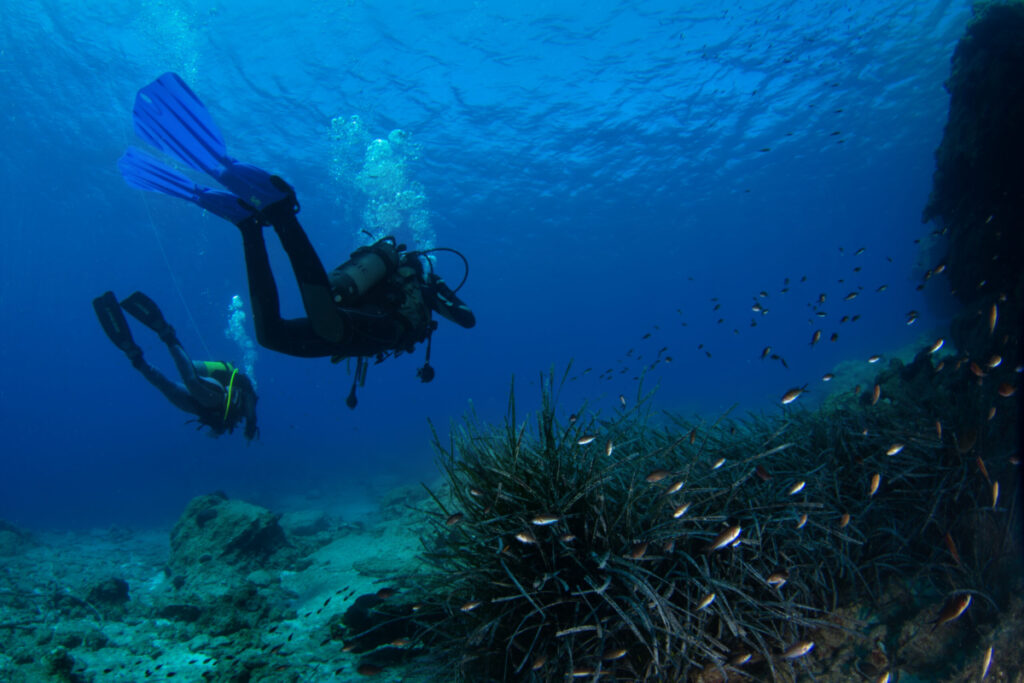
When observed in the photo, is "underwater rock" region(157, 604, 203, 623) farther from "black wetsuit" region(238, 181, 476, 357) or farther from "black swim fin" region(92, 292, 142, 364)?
"black swim fin" region(92, 292, 142, 364)

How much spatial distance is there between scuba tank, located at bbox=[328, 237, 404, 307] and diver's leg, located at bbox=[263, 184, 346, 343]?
168mm

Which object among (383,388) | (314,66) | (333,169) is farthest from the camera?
(383,388)

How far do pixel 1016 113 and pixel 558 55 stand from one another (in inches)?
788

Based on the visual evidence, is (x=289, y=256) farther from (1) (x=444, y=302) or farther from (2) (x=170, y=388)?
(2) (x=170, y=388)

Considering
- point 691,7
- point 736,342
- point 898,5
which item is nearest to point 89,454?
point 691,7

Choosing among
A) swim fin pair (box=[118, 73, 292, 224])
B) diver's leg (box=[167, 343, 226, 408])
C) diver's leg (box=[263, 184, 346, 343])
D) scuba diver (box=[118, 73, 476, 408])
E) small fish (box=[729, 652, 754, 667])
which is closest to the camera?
small fish (box=[729, 652, 754, 667])

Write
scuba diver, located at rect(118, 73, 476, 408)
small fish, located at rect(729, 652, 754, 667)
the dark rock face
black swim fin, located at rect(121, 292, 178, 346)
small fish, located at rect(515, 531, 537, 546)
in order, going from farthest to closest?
the dark rock face
black swim fin, located at rect(121, 292, 178, 346)
scuba diver, located at rect(118, 73, 476, 408)
small fish, located at rect(515, 531, 537, 546)
small fish, located at rect(729, 652, 754, 667)

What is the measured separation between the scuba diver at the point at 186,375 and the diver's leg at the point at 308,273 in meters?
3.56

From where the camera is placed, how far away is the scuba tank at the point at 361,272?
Answer: 486 centimetres

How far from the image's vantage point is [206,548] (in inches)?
348

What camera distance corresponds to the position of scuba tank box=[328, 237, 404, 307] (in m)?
4.86

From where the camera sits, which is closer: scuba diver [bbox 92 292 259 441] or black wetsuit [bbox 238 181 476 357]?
black wetsuit [bbox 238 181 476 357]

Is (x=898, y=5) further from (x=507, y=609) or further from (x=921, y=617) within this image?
(x=507, y=609)

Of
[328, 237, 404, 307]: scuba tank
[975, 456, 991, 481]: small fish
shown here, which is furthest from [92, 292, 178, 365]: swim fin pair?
[975, 456, 991, 481]: small fish
